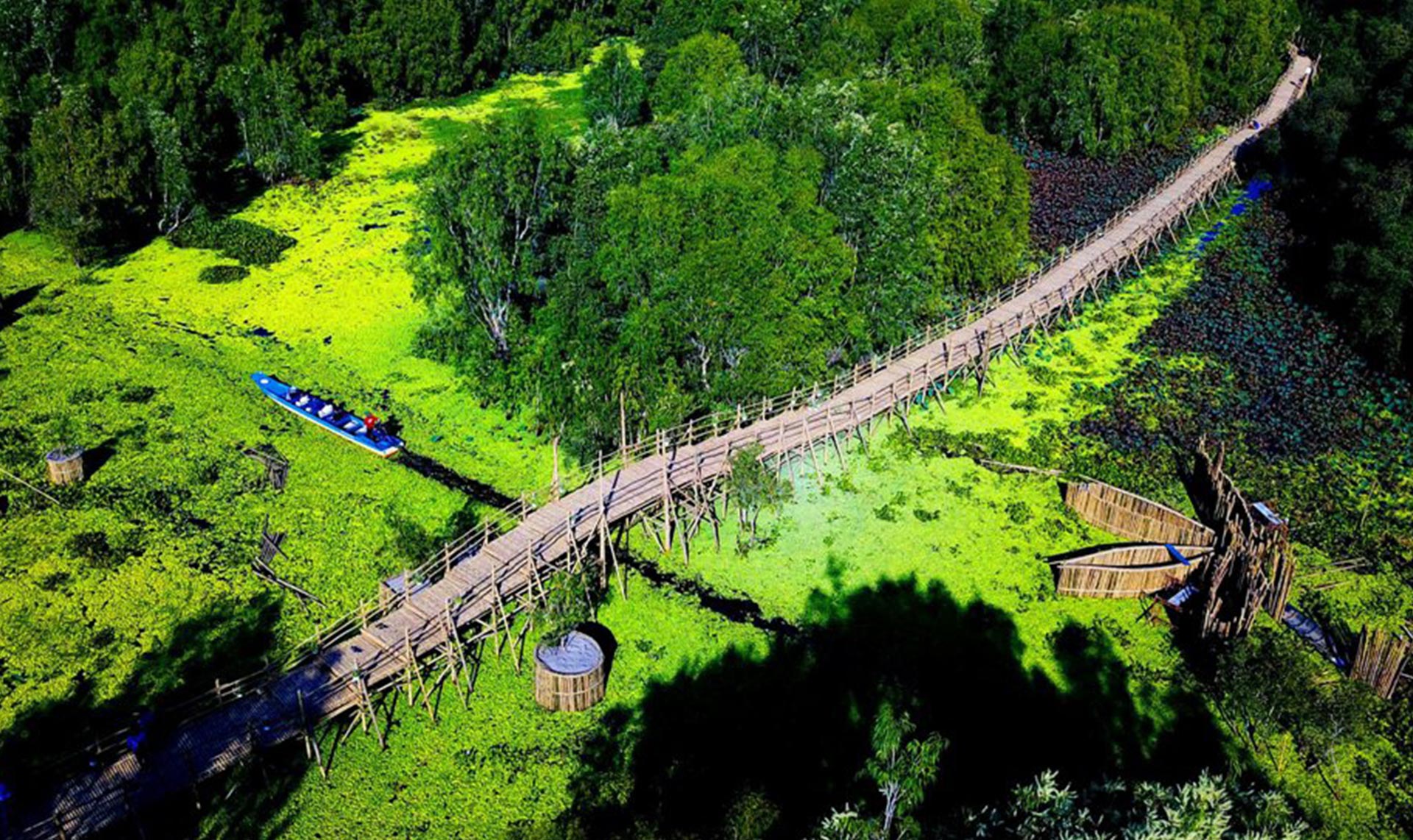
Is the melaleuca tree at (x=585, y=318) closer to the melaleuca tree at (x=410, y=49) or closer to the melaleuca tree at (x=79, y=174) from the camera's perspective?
the melaleuca tree at (x=79, y=174)

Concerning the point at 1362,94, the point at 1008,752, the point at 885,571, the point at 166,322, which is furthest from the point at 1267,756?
the point at 1362,94

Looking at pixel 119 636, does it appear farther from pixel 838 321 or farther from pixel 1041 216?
pixel 1041 216

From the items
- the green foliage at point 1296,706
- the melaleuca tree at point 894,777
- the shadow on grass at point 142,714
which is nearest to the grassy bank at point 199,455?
the shadow on grass at point 142,714

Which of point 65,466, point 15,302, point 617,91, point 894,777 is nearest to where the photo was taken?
point 894,777

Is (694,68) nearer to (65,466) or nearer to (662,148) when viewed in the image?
(662,148)

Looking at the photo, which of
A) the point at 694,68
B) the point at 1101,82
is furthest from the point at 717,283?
the point at 1101,82

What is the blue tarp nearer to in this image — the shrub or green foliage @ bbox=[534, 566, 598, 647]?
green foliage @ bbox=[534, 566, 598, 647]
